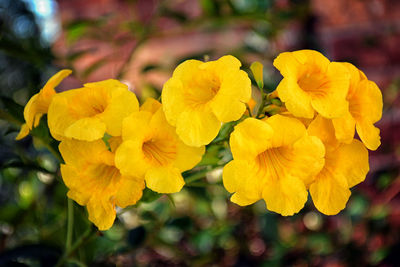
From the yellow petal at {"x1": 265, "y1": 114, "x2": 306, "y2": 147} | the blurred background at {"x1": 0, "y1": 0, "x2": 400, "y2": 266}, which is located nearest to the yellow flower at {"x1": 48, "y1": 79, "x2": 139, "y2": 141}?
the yellow petal at {"x1": 265, "y1": 114, "x2": 306, "y2": 147}

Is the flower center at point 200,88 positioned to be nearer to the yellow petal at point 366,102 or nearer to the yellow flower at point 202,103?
the yellow flower at point 202,103

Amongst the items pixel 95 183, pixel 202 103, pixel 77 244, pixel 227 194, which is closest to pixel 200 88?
pixel 202 103

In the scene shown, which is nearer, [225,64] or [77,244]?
[225,64]

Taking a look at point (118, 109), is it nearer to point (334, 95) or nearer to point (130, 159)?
point (130, 159)

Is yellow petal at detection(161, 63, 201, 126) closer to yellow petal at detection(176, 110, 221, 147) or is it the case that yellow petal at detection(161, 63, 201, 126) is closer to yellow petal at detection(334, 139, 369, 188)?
yellow petal at detection(176, 110, 221, 147)

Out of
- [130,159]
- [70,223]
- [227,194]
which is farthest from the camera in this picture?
[227,194]

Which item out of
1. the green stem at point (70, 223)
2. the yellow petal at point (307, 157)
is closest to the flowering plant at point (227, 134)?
the yellow petal at point (307, 157)
